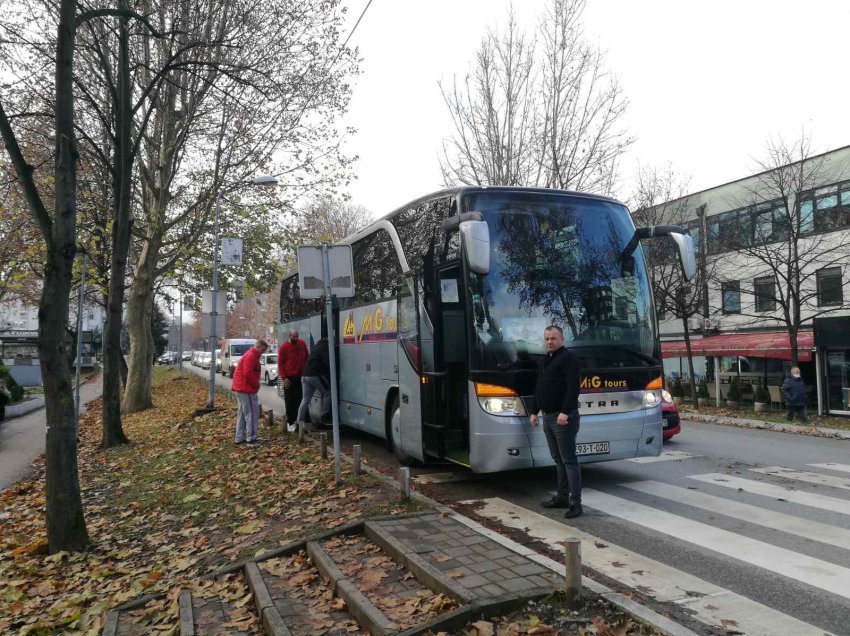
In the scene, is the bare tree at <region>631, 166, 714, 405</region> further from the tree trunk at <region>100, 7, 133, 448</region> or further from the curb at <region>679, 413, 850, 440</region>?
the tree trunk at <region>100, 7, 133, 448</region>

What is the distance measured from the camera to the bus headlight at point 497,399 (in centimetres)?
720

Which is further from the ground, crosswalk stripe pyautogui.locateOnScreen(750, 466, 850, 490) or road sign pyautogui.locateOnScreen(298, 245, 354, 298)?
road sign pyautogui.locateOnScreen(298, 245, 354, 298)

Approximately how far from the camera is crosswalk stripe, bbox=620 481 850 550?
6.14m

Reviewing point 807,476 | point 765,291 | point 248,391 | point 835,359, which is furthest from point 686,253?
point 765,291

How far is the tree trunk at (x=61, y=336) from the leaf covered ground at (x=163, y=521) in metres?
0.42

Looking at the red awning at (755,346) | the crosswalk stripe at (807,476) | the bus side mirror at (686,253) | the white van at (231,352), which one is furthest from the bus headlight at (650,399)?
the white van at (231,352)

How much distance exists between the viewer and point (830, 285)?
27.0m

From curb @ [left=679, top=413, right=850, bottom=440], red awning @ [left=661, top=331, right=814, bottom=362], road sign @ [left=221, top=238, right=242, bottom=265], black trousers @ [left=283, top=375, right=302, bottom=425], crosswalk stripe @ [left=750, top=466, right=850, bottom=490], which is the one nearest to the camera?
crosswalk stripe @ [left=750, top=466, right=850, bottom=490]

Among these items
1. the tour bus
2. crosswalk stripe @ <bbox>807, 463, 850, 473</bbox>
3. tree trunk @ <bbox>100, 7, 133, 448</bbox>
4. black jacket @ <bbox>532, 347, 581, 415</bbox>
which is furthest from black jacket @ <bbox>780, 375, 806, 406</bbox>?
tree trunk @ <bbox>100, 7, 133, 448</bbox>

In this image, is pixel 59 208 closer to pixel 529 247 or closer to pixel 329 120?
pixel 529 247

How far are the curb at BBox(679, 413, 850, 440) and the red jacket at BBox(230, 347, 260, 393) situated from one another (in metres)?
14.2

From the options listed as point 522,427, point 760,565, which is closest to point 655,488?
point 522,427

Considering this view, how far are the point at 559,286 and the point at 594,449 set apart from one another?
1.91 metres

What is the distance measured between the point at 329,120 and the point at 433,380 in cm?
1373
